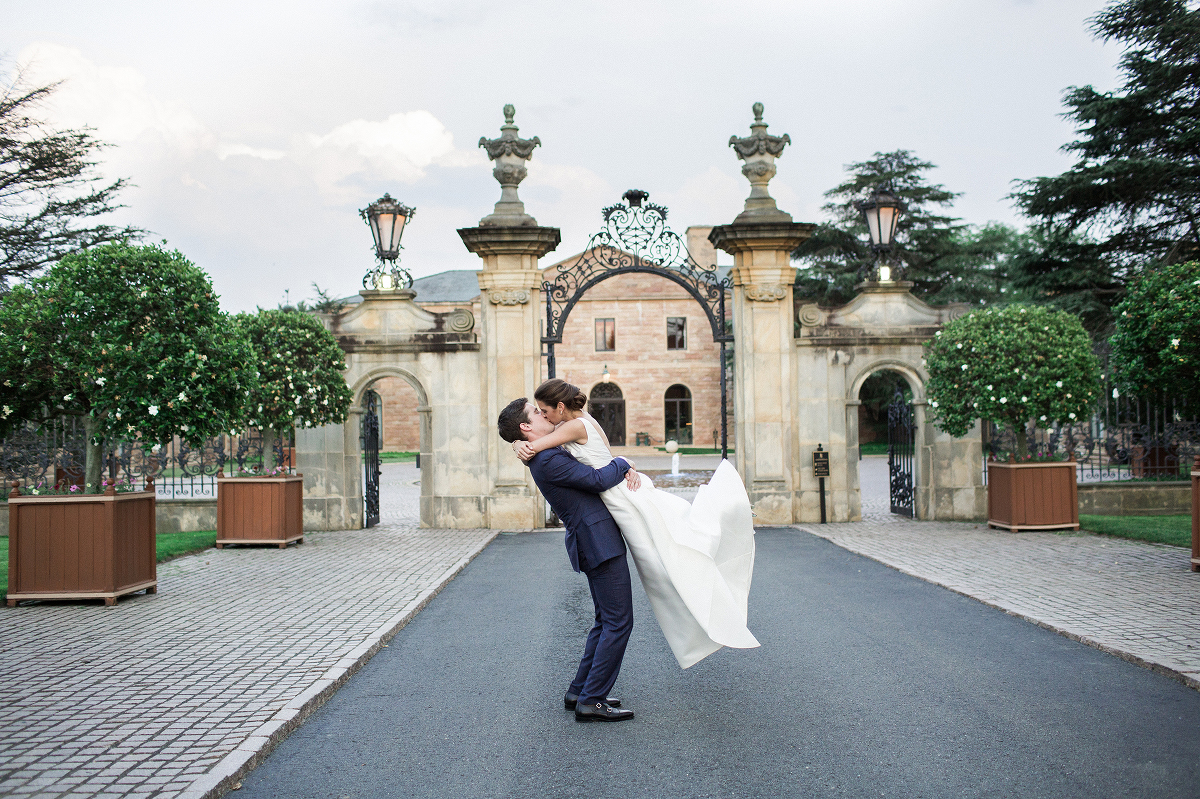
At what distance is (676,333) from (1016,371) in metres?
33.8

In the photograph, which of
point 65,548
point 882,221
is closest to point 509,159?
point 882,221

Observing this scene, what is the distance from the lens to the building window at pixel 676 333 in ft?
148

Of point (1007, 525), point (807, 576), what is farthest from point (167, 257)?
point (1007, 525)

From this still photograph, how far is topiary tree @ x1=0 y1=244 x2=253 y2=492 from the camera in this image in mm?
7566

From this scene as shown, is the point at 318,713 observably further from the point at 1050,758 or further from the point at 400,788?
the point at 1050,758

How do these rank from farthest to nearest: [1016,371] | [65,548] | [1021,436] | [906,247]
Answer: [906,247]
[1021,436]
[1016,371]
[65,548]

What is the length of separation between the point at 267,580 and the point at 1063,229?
73.9 feet

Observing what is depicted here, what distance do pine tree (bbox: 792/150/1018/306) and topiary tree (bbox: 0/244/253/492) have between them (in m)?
34.7

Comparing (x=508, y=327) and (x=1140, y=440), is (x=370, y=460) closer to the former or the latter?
(x=508, y=327)

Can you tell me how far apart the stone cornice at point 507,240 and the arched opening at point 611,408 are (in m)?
31.2

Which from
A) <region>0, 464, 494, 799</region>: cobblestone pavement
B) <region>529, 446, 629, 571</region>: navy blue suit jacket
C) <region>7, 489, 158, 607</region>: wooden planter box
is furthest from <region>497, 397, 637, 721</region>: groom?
<region>7, 489, 158, 607</region>: wooden planter box

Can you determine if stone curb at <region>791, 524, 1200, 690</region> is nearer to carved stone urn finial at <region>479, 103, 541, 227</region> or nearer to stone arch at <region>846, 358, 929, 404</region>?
stone arch at <region>846, 358, 929, 404</region>

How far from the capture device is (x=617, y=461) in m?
4.63

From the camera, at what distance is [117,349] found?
7555 mm
